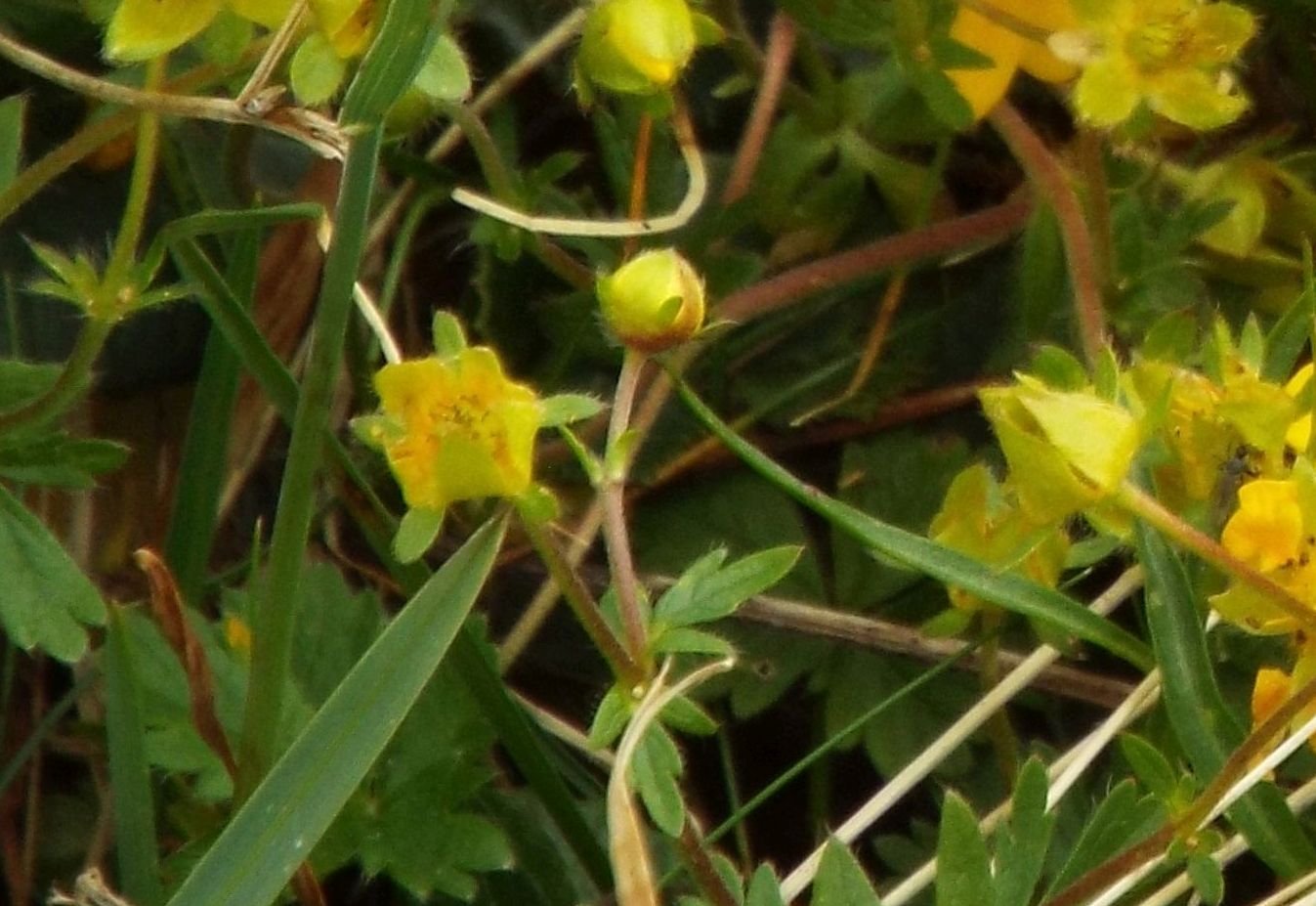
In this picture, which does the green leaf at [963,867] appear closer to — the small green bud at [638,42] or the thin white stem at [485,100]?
the small green bud at [638,42]

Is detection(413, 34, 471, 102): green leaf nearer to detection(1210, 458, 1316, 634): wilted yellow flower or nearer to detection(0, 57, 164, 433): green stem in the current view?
detection(0, 57, 164, 433): green stem

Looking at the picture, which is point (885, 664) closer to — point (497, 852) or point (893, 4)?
point (497, 852)

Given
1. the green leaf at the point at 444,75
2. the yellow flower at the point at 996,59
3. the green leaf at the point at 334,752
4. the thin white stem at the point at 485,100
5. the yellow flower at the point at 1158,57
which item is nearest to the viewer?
the green leaf at the point at 334,752

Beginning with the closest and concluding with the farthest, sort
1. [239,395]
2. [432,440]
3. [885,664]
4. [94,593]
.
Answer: [432,440] → [94,593] → [885,664] → [239,395]

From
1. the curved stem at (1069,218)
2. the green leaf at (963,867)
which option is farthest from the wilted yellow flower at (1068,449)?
the curved stem at (1069,218)

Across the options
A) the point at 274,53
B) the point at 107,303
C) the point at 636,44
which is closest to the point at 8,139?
the point at 107,303

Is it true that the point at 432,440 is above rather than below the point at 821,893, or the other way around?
above

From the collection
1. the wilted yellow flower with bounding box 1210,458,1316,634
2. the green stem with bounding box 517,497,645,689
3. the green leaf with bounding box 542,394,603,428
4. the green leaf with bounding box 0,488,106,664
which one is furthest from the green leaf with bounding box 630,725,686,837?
the green leaf with bounding box 0,488,106,664

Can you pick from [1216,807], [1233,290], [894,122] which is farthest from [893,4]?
[1216,807]
